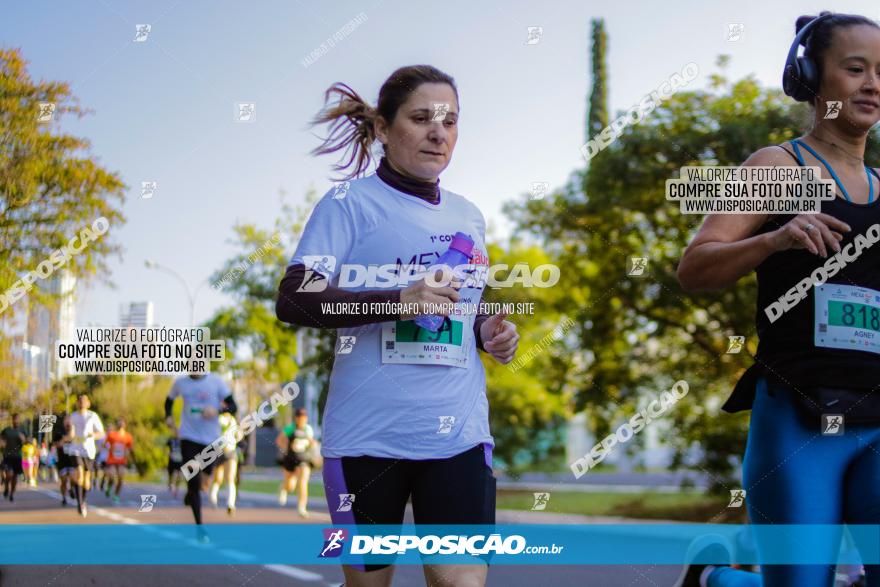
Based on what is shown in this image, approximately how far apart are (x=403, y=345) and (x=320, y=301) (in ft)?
0.92

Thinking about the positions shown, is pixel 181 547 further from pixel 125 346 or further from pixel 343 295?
pixel 343 295

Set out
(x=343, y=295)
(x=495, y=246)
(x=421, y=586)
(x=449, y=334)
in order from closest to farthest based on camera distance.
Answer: (x=343, y=295) < (x=449, y=334) < (x=421, y=586) < (x=495, y=246)

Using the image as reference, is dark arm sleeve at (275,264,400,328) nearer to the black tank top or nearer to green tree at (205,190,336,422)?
the black tank top

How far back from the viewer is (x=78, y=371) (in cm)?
914

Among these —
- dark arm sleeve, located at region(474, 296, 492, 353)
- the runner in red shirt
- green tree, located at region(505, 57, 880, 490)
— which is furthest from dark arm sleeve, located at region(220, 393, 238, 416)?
the runner in red shirt

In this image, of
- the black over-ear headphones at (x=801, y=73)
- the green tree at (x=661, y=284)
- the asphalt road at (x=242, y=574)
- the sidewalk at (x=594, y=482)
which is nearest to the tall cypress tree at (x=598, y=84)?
the green tree at (x=661, y=284)

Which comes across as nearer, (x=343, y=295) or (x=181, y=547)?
(x=343, y=295)

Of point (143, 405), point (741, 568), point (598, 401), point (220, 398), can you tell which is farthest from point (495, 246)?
point (741, 568)

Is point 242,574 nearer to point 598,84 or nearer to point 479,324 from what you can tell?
point 479,324

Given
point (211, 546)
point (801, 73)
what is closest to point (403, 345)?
point (801, 73)

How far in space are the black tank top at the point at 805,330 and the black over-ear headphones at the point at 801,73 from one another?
25 centimetres

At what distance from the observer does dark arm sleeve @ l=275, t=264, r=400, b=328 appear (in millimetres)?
2592

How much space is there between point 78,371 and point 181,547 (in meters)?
1.97

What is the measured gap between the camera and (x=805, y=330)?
2.46 m
